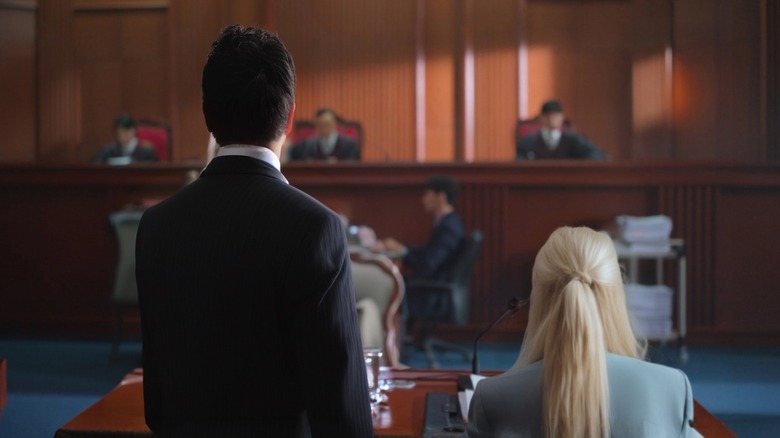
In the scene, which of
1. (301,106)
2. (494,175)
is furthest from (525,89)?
(494,175)

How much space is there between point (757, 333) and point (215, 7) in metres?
5.73

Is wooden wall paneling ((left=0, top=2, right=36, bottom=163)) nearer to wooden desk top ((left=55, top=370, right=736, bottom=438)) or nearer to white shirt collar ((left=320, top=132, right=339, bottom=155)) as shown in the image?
white shirt collar ((left=320, top=132, right=339, bottom=155))

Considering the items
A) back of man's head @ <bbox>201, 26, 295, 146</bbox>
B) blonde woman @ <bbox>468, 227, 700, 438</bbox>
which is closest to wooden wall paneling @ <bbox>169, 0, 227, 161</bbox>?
blonde woman @ <bbox>468, 227, 700, 438</bbox>

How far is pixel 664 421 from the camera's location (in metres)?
1.25

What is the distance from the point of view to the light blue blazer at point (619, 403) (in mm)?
1247

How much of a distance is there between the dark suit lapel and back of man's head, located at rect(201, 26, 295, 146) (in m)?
0.02

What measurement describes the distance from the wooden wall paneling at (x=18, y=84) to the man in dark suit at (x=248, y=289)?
7.98 metres

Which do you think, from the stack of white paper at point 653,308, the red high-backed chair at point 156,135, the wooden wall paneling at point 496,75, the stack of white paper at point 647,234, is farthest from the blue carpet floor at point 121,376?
the wooden wall paneling at point 496,75

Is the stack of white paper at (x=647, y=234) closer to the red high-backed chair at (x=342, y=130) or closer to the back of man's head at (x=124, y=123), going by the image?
the red high-backed chair at (x=342, y=130)

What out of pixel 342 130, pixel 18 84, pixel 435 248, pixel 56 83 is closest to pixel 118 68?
pixel 56 83

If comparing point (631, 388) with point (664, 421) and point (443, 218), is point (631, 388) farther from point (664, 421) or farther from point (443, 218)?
point (443, 218)

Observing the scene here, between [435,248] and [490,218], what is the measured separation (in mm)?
742

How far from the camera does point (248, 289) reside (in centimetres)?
96

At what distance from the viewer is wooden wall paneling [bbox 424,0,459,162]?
8.06 meters
